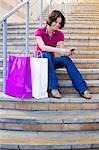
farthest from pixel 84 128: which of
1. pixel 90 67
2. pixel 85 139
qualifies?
pixel 90 67

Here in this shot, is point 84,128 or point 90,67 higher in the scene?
point 90,67

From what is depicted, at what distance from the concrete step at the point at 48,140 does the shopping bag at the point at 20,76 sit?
0.47 meters

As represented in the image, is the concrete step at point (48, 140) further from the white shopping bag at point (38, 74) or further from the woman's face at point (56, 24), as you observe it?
the woman's face at point (56, 24)

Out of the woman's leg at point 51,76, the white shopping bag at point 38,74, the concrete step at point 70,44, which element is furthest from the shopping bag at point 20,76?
the concrete step at point 70,44

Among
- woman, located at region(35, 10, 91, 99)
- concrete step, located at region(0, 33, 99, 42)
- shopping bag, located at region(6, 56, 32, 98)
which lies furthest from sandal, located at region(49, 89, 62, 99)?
concrete step, located at region(0, 33, 99, 42)

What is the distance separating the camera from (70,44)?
16.3 ft

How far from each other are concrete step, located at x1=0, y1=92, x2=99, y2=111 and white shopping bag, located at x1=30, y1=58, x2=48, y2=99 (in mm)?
83

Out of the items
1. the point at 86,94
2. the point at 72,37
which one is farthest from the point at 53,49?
the point at 72,37

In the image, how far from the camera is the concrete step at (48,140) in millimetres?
2877

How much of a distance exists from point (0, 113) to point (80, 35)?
8.40ft

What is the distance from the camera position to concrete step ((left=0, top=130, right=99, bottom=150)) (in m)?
2.88

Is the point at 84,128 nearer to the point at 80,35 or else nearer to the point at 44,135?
the point at 44,135

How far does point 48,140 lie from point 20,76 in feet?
2.58

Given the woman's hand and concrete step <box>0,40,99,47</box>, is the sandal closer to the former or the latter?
the woman's hand
